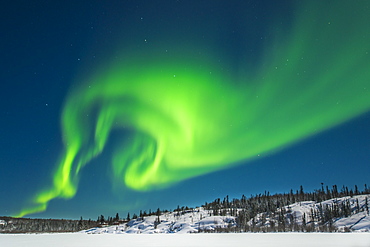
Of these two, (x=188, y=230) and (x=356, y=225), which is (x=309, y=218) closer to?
(x=356, y=225)

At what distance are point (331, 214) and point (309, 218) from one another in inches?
595

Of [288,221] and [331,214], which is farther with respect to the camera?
[288,221]

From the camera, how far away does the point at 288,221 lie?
19738 centimetres

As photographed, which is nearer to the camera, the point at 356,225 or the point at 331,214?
the point at 356,225

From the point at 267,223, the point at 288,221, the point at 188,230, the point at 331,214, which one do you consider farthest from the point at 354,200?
the point at 188,230

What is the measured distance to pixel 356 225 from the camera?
14438 cm

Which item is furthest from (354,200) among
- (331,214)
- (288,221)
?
(288,221)

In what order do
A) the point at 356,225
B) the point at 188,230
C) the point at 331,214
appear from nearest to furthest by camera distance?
1. the point at 356,225
2. the point at 331,214
3. the point at 188,230

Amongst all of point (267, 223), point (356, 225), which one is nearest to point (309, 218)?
point (267, 223)

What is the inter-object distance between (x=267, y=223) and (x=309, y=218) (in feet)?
83.6

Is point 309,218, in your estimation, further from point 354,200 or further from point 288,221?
point 354,200

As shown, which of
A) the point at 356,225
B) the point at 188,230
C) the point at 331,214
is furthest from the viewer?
the point at 188,230

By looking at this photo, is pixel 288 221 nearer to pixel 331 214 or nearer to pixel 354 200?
pixel 331 214

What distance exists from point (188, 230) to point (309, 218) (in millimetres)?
74883
